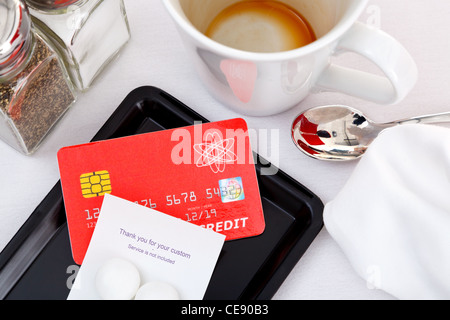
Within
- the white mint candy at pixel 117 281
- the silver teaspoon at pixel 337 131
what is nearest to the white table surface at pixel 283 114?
the silver teaspoon at pixel 337 131

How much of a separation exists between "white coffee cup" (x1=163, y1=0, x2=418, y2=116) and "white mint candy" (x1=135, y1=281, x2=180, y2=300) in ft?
0.66

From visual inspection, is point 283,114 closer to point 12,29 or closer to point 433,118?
point 433,118

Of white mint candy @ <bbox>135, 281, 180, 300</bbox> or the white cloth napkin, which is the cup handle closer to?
the white cloth napkin

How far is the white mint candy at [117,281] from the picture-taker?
1.62ft

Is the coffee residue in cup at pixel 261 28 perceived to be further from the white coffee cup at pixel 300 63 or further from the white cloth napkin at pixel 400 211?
the white cloth napkin at pixel 400 211

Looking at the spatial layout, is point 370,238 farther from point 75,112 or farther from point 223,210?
point 75,112

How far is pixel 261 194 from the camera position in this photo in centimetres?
56

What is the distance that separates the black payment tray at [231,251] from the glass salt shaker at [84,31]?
0.06m

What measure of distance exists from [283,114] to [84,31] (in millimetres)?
231

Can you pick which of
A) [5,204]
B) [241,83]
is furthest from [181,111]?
[5,204]

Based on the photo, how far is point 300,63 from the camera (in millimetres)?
442

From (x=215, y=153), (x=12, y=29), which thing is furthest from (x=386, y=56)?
(x=12, y=29)

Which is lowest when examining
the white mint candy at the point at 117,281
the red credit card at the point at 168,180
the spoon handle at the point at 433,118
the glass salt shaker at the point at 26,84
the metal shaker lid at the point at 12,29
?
the white mint candy at the point at 117,281
